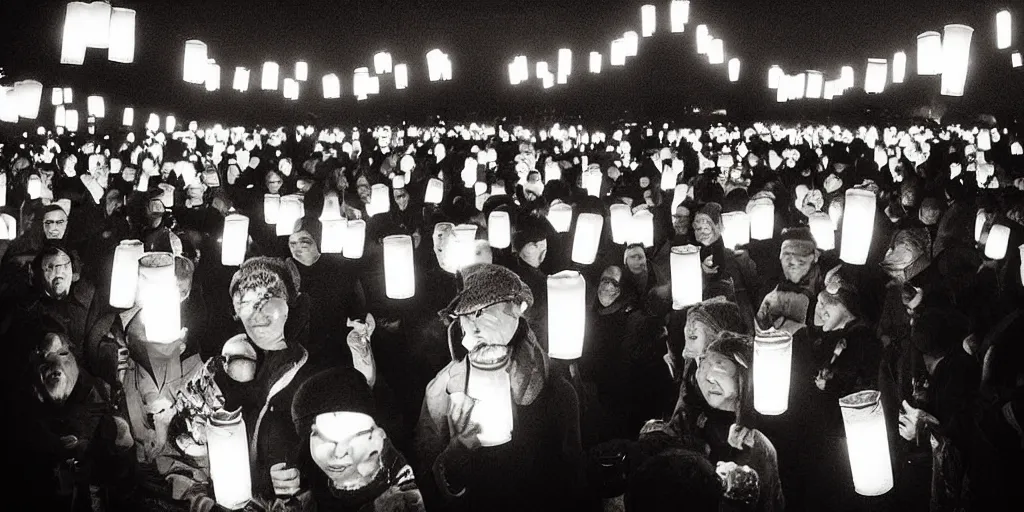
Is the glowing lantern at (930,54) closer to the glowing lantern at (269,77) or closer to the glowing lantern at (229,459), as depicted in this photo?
the glowing lantern at (229,459)

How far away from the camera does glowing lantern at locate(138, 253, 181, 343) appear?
16.3ft

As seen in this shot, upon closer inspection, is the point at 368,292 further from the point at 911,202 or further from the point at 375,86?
the point at 375,86

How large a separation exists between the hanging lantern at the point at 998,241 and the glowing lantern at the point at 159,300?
261 inches

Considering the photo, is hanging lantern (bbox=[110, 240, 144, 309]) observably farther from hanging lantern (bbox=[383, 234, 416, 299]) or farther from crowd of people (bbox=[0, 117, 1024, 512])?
hanging lantern (bbox=[383, 234, 416, 299])

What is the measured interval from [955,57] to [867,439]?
8260mm

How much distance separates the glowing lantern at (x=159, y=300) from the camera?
497 cm

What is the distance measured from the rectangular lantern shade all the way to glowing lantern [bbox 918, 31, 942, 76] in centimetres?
994

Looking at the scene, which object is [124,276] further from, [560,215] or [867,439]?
[867,439]

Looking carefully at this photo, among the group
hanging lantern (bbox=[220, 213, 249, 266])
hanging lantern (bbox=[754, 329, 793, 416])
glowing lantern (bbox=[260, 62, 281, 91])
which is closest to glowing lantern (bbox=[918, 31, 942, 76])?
hanging lantern (bbox=[754, 329, 793, 416])

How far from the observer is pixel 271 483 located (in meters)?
3.38

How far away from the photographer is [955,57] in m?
10.2

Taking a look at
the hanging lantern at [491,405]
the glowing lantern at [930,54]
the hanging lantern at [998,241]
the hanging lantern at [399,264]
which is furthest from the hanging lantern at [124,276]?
the glowing lantern at [930,54]

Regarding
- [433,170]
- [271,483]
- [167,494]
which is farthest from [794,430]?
[433,170]

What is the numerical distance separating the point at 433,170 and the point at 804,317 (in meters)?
8.68
